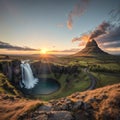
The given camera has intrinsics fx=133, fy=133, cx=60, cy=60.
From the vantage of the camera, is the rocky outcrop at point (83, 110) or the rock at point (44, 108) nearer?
the rocky outcrop at point (83, 110)

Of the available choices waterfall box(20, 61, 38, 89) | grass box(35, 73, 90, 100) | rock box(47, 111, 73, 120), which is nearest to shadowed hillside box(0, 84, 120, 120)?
rock box(47, 111, 73, 120)

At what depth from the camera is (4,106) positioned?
21297mm

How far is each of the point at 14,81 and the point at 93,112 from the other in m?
79.8

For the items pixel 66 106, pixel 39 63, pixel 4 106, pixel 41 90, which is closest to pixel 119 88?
pixel 66 106

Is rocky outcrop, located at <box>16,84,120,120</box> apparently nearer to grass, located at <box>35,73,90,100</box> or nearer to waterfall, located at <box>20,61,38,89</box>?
grass, located at <box>35,73,90,100</box>

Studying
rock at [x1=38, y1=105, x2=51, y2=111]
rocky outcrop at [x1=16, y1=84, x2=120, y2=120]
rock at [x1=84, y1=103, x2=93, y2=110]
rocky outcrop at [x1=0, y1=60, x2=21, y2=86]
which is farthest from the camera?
rocky outcrop at [x1=0, y1=60, x2=21, y2=86]

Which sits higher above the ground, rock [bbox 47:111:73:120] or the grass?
rock [bbox 47:111:73:120]

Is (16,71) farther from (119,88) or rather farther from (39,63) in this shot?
(119,88)

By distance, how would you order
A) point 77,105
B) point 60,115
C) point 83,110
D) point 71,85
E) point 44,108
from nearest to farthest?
point 60,115 → point 83,110 → point 77,105 → point 44,108 → point 71,85

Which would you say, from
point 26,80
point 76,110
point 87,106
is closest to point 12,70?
point 26,80

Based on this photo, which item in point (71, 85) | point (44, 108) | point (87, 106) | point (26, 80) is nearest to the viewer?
point (87, 106)

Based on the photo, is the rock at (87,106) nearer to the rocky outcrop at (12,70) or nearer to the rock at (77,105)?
the rock at (77,105)

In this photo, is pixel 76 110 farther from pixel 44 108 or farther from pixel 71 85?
pixel 71 85

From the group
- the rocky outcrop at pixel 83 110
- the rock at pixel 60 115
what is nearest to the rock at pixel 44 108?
the rocky outcrop at pixel 83 110
